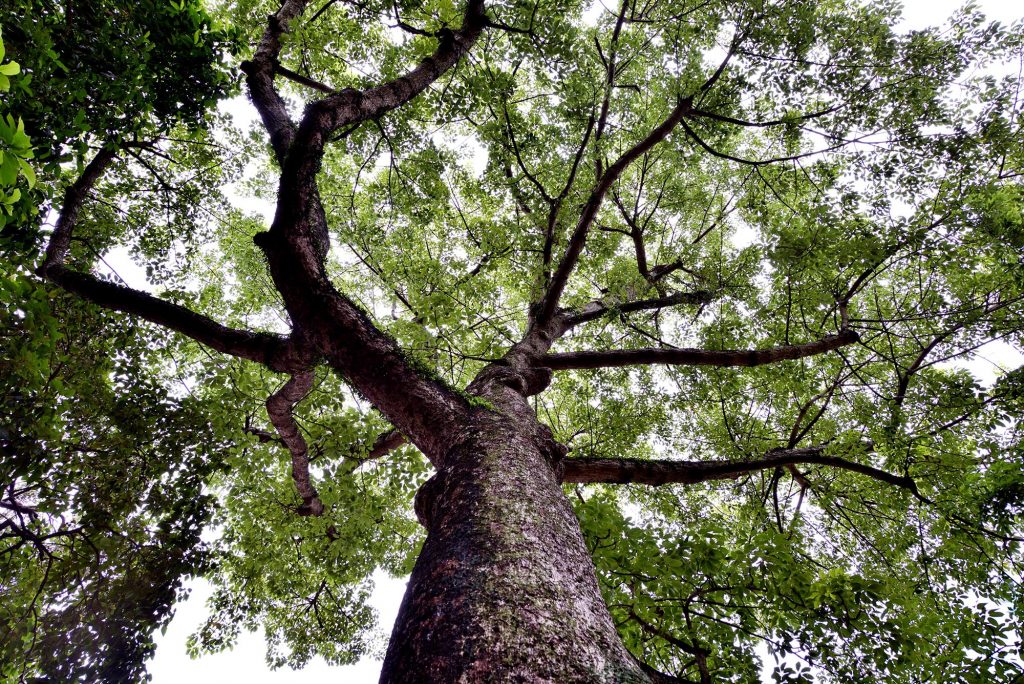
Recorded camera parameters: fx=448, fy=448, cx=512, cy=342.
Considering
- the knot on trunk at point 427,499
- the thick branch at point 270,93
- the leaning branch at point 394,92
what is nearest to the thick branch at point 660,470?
the knot on trunk at point 427,499

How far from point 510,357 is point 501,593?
12.2 feet

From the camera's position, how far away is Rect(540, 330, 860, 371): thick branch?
16.9ft

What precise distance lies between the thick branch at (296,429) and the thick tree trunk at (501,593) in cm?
245

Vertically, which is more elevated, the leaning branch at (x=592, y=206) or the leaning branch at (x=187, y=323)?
the leaning branch at (x=592, y=206)

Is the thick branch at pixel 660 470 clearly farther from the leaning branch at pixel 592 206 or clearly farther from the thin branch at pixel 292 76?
the thin branch at pixel 292 76

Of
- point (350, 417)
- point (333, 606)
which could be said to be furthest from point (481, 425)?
point (333, 606)

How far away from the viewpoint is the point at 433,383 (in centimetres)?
340

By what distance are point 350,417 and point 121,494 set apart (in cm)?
200

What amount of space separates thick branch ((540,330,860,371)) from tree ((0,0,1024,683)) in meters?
0.04

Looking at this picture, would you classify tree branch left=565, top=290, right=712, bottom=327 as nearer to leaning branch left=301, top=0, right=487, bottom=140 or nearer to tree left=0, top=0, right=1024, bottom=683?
tree left=0, top=0, right=1024, bottom=683

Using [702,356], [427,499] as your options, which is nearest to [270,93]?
[427,499]

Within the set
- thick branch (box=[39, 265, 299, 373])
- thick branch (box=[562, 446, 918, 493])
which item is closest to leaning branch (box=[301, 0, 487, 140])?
thick branch (box=[39, 265, 299, 373])

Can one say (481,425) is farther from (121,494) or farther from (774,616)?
(121,494)

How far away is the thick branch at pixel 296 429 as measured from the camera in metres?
4.49
